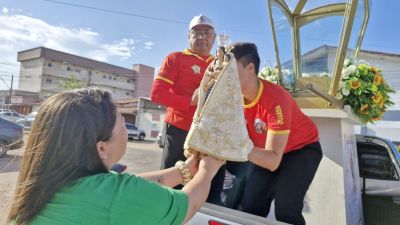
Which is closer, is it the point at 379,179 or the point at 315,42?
the point at 315,42

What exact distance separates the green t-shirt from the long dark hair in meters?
0.04

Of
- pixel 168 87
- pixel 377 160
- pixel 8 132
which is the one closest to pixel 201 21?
pixel 168 87

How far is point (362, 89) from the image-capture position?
102 inches

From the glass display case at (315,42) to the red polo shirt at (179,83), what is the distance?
0.74 metres

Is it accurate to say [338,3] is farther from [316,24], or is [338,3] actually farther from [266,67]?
[266,67]

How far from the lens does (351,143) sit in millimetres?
2932

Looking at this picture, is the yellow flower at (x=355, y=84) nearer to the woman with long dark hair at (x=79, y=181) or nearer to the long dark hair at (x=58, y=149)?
the woman with long dark hair at (x=79, y=181)

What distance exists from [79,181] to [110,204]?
148 millimetres

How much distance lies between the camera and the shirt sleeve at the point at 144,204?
42.1 inches

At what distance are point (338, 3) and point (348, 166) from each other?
1.37m

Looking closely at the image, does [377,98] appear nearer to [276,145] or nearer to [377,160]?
[276,145]

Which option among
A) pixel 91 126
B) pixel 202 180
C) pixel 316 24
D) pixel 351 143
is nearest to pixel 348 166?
pixel 351 143

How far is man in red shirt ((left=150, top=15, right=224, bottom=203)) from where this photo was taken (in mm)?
2555

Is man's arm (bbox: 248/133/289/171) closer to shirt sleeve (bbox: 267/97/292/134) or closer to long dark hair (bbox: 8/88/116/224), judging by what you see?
shirt sleeve (bbox: 267/97/292/134)
